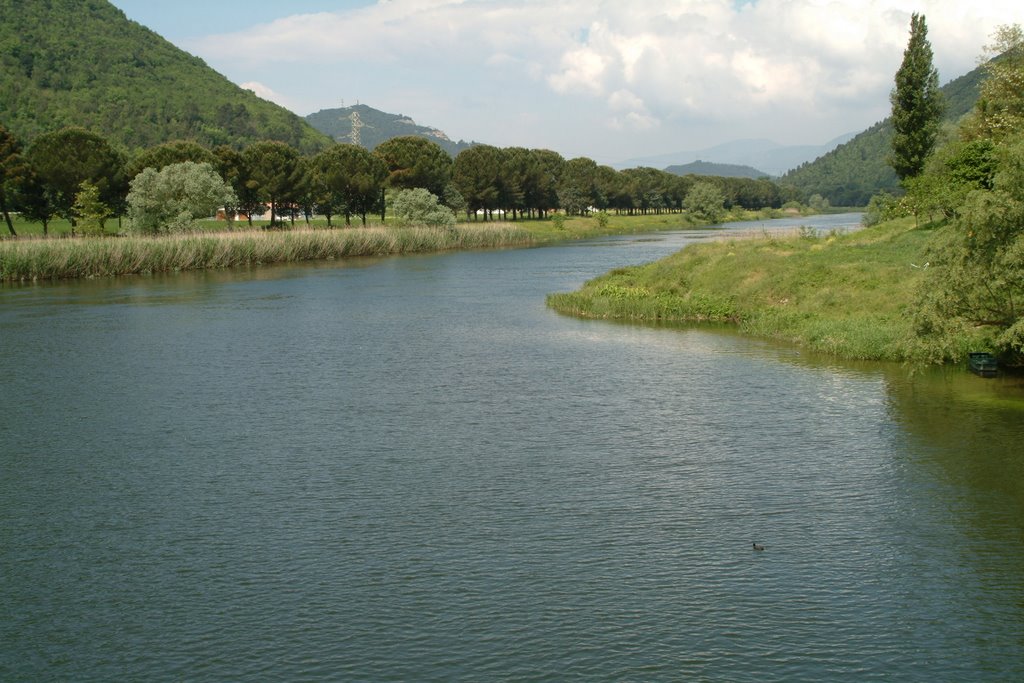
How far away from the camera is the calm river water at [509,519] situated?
508 inches

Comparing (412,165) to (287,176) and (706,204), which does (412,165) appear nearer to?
(287,176)

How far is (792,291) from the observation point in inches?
1583

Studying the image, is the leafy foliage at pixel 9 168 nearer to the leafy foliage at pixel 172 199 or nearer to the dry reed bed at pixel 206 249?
the leafy foliage at pixel 172 199

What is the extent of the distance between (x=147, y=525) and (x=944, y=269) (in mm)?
21634

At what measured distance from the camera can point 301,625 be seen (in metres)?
13.6

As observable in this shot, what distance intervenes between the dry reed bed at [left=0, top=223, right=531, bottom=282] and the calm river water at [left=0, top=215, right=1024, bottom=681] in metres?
32.4

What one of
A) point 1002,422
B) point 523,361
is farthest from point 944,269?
point 523,361

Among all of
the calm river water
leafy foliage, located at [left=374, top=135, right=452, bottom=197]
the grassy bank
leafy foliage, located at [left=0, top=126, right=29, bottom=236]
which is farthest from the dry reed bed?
the grassy bank

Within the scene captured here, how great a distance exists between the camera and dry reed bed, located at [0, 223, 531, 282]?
6300 centimetres

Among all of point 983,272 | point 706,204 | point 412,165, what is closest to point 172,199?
point 412,165

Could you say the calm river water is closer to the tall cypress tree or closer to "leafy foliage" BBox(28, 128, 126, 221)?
the tall cypress tree

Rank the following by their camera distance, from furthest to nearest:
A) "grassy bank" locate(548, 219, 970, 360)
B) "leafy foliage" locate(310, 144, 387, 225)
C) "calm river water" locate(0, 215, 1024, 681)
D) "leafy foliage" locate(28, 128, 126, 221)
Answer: "leafy foliage" locate(310, 144, 387, 225), "leafy foliage" locate(28, 128, 126, 221), "grassy bank" locate(548, 219, 970, 360), "calm river water" locate(0, 215, 1024, 681)

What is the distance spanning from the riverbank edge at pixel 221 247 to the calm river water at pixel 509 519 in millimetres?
32573

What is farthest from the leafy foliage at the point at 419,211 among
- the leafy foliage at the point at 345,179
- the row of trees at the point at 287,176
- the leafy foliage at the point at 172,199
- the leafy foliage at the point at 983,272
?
the leafy foliage at the point at 983,272
